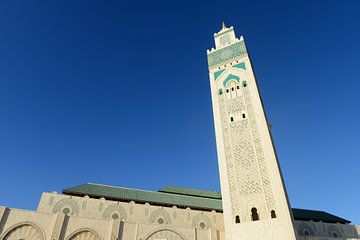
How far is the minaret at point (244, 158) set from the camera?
13875 mm

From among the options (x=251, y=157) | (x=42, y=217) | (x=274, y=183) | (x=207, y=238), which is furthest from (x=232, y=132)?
(x=42, y=217)

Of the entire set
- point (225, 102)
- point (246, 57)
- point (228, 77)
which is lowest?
point (225, 102)

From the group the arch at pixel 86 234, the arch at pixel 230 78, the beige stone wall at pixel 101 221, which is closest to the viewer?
the beige stone wall at pixel 101 221

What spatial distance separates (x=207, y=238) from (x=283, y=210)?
592 cm

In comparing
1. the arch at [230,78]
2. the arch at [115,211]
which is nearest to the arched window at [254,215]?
the arch at [115,211]

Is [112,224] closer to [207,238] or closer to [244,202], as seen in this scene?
[207,238]

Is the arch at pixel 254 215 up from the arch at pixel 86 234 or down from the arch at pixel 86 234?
up

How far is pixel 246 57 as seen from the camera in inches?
834

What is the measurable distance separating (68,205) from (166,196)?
A: 8174 mm

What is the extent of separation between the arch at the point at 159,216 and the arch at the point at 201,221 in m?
2.17

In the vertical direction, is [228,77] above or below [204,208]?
above

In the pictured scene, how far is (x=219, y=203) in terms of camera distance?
22.3 metres

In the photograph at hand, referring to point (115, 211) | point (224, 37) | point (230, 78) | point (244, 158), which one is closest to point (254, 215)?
point (244, 158)

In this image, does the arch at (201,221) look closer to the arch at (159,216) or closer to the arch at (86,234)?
the arch at (159,216)
